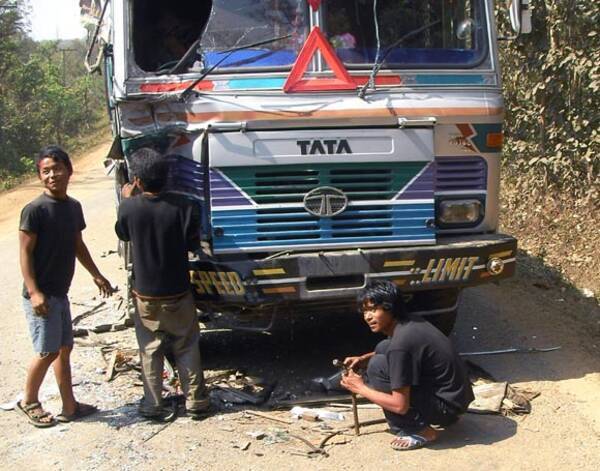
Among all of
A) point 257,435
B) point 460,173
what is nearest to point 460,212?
point 460,173

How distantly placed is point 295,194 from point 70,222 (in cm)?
135

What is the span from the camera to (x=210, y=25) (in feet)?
16.5

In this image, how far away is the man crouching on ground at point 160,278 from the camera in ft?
14.6

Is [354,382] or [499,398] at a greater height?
[354,382]

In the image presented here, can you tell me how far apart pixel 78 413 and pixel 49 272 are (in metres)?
0.90

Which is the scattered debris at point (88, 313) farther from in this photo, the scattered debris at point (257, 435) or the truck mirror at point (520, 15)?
the truck mirror at point (520, 15)

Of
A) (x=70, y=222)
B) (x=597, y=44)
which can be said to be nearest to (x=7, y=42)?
(x=597, y=44)

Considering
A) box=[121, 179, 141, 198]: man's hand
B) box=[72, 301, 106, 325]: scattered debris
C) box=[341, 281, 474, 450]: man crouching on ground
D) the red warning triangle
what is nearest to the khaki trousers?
box=[121, 179, 141, 198]: man's hand

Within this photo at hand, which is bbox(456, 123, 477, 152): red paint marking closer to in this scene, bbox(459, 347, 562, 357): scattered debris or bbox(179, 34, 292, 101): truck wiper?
bbox(179, 34, 292, 101): truck wiper

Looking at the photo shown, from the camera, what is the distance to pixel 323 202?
15.6 feet

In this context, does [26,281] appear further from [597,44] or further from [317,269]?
[597,44]

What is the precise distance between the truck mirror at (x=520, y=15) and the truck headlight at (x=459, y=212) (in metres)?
1.31

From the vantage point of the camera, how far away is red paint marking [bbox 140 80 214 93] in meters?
4.84

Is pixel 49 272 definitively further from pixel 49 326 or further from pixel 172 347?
pixel 172 347
